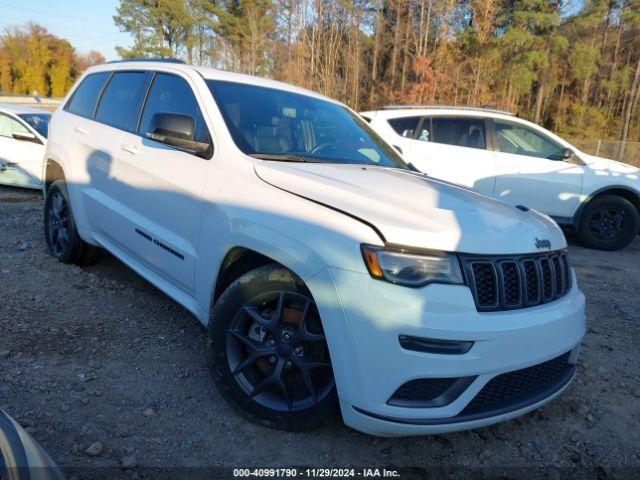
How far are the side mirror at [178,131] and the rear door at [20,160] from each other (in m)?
6.74

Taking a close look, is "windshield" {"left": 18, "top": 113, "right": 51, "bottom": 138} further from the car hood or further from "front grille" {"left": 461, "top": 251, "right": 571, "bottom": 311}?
"front grille" {"left": 461, "top": 251, "right": 571, "bottom": 311}

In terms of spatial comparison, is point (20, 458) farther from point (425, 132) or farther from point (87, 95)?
point (425, 132)

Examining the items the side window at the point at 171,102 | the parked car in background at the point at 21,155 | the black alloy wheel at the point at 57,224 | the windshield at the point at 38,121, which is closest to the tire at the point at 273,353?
the side window at the point at 171,102

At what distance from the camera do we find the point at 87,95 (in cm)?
452

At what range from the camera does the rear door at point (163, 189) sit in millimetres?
2859

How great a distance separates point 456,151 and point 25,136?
7350 mm

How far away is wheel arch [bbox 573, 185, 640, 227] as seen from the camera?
A: 689 centimetres

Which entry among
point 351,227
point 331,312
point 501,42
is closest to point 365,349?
point 331,312

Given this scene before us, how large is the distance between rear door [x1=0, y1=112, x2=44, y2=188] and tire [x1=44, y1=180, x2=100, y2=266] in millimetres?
4246

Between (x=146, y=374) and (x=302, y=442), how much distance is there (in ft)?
3.71

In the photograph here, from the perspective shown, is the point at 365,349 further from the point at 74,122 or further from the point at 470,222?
the point at 74,122

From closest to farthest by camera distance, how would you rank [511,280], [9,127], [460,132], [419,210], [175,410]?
[511,280]
[419,210]
[175,410]
[460,132]
[9,127]

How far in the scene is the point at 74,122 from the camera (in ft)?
14.5

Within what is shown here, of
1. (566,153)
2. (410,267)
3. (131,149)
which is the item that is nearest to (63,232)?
(131,149)
